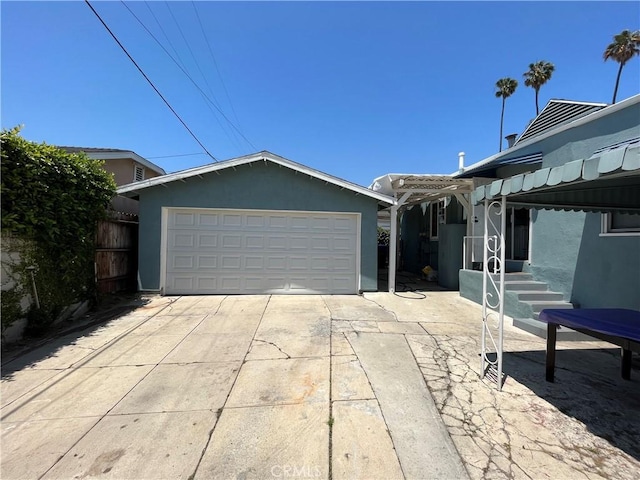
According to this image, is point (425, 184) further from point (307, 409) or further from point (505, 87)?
point (505, 87)

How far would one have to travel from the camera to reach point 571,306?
5.98 meters

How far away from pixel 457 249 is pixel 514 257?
6.18 feet

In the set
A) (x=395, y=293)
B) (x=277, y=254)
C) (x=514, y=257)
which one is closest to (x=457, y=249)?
(x=514, y=257)

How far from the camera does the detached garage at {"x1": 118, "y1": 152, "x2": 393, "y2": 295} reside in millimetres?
7938

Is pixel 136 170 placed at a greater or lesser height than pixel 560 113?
lesser

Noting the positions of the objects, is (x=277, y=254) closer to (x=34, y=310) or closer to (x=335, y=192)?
(x=335, y=192)

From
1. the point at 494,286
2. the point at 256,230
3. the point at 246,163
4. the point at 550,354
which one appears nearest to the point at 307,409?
the point at 494,286

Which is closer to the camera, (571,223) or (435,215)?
(571,223)

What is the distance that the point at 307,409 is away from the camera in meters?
2.84

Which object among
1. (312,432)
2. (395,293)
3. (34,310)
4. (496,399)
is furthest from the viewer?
(395,293)

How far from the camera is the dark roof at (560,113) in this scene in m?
6.68

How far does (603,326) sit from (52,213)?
7.58 m

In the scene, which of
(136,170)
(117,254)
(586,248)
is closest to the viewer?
(586,248)

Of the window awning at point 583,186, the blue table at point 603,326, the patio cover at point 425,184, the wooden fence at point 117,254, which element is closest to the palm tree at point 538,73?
the patio cover at point 425,184
